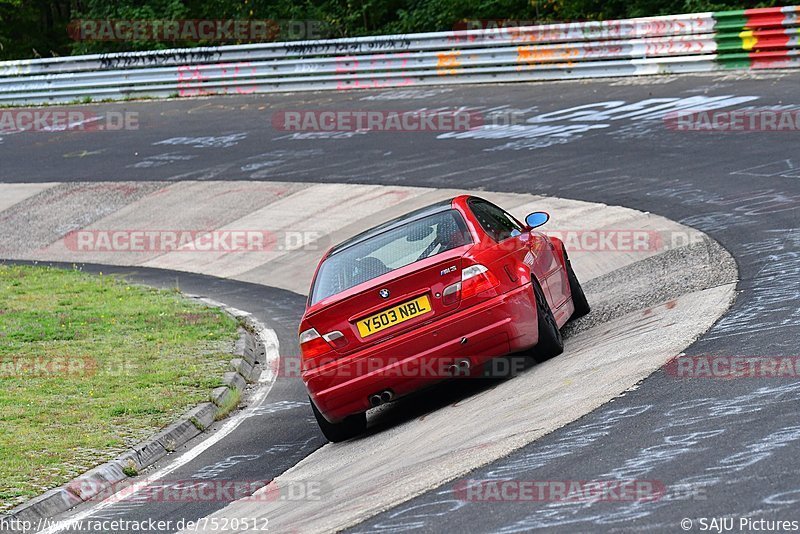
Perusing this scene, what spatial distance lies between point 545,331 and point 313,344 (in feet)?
5.71

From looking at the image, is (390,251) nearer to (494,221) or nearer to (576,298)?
(494,221)

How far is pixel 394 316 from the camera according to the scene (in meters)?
8.53

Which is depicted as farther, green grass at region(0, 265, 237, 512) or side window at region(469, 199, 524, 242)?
side window at region(469, 199, 524, 242)

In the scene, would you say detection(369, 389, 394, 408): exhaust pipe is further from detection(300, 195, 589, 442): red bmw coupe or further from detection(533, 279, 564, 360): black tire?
detection(533, 279, 564, 360): black tire

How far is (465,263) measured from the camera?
340 inches

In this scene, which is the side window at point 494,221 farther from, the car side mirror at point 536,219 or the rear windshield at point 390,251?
the rear windshield at point 390,251

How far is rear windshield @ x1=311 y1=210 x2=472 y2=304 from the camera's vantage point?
8914 millimetres

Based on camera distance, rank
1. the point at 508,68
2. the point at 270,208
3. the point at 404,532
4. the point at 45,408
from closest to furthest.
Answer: the point at 404,532
the point at 45,408
the point at 270,208
the point at 508,68

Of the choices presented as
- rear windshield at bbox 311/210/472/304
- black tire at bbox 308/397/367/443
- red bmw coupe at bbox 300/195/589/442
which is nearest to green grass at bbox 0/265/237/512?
black tire at bbox 308/397/367/443

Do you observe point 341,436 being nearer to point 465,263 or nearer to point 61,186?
point 465,263

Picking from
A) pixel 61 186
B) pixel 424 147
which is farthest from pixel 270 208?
pixel 61 186

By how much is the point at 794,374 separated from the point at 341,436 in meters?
3.39

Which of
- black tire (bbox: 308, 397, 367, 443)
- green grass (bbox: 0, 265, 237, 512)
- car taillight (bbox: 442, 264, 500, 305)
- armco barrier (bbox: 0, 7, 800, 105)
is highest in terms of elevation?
armco barrier (bbox: 0, 7, 800, 105)

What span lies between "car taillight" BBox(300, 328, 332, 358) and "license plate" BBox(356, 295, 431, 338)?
286 millimetres
